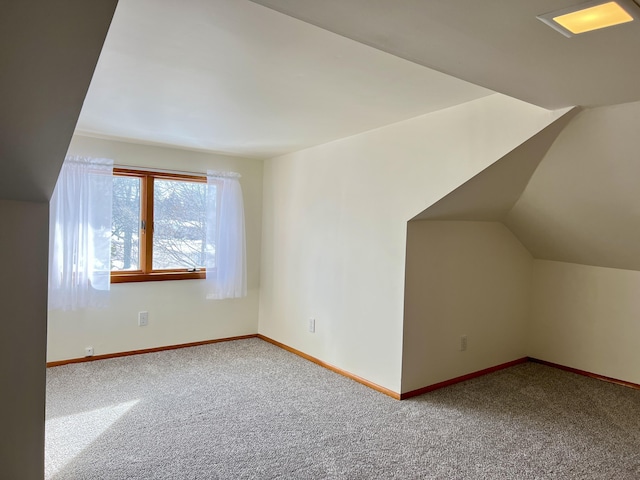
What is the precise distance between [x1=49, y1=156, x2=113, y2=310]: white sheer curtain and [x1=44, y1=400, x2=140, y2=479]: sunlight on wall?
1.19 meters

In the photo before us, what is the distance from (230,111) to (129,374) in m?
2.37

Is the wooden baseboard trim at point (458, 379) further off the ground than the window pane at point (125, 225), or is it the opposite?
the window pane at point (125, 225)

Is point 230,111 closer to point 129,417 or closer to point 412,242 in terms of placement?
point 412,242

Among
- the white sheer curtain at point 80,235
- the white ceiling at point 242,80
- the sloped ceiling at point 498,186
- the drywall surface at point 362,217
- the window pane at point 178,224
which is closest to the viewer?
the white ceiling at point 242,80

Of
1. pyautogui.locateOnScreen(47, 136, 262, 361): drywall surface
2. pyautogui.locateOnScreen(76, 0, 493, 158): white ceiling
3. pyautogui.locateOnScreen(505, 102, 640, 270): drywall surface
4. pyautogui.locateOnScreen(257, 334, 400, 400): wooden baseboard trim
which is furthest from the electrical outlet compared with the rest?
pyautogui.locateOnScreen(505, 102, 640, 270): drywall surface

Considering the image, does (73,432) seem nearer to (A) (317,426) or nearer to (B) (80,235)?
(A) (317,426)

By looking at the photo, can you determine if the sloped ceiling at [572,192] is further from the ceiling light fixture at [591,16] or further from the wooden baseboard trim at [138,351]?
the wooden baseboard trim at [138,351]

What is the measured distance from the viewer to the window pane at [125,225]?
4117 millimetres

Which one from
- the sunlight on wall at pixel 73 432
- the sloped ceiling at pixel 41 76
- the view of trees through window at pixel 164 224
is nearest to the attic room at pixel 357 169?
the sloped ceiling at pixel 41 76

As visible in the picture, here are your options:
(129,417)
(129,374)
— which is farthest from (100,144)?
(129,417)

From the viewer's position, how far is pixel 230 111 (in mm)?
2926

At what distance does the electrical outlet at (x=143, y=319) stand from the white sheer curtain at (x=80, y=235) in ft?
1.44

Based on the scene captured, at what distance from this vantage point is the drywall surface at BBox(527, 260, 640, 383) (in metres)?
3.66

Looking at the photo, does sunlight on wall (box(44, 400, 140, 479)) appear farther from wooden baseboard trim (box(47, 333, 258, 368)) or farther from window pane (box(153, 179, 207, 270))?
window pane (box(153, 179, 207, 270))
